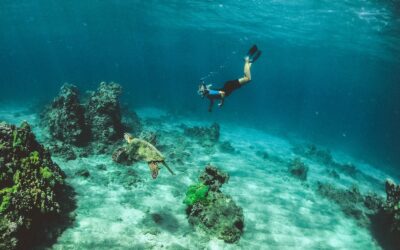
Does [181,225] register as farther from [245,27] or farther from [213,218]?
[245,27]

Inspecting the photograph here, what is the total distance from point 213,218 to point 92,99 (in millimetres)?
10819

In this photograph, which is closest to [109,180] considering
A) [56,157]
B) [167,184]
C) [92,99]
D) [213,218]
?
[167,184]

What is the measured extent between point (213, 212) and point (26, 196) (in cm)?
551

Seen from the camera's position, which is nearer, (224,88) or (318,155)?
(224,88)

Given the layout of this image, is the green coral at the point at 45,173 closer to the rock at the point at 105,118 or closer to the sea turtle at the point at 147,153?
the sea turtle at the point at 147,153

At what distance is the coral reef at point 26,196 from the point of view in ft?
23.0

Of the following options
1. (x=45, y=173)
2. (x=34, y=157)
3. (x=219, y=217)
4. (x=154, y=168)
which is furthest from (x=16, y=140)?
(x=219, y=217)

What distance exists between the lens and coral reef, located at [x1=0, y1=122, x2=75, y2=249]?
276 inches

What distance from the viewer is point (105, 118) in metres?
15.8

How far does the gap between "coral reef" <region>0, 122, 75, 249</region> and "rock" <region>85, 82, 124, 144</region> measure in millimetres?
6029

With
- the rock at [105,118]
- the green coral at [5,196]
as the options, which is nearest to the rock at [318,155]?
the rock at [105,118]

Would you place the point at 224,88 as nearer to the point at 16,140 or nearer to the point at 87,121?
the point at 16,140

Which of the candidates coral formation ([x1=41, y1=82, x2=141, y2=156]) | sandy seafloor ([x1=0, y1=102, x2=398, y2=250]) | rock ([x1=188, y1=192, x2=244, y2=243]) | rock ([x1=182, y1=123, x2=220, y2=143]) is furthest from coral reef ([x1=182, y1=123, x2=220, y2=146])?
rock ([x1=188, y1=192, x2=244, y2=243])

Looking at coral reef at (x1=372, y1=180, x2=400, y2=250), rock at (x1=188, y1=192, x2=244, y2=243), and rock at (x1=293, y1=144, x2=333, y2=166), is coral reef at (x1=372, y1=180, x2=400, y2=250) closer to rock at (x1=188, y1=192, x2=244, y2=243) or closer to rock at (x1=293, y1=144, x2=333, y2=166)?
rock at (x1=188, y1=192, x2=244, y2=243)
